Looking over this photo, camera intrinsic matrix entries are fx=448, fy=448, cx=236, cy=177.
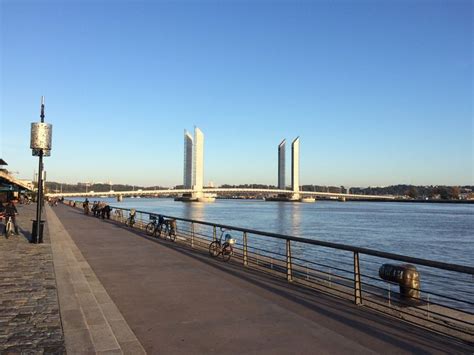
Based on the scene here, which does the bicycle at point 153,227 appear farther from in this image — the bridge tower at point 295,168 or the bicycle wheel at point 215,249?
the bridge tower at point 295,168

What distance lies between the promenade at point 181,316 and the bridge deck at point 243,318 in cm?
1

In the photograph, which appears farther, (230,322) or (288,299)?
(288,299)

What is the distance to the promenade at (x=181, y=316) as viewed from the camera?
15.2 feet

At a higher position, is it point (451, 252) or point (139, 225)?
point (139, 225)

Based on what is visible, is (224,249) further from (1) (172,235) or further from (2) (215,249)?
(1) (172,235)

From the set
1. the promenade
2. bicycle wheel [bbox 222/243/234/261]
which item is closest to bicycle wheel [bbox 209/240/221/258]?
bicycle wheel [bbox 222/243/234/261]

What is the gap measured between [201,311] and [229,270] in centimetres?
353

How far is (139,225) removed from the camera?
23.2 metres

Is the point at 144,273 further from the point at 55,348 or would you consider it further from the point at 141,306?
the point at 55,348

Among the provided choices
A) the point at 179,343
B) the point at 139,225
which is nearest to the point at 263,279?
the point at 179,343

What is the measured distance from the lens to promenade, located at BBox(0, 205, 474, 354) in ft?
15.2

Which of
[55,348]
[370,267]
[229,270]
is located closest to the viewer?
[55,348]

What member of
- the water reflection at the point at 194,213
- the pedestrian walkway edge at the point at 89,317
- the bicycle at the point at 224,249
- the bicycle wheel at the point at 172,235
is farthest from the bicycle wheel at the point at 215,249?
the water reflection at the point at 194,213

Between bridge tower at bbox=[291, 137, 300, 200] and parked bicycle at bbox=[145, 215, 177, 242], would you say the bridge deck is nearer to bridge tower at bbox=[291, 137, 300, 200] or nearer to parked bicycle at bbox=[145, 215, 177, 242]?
parked bicycle at bbox=[145, 215, 177, 242]
